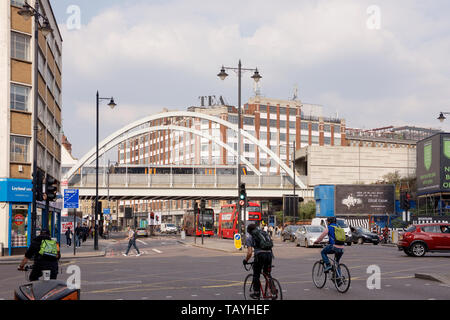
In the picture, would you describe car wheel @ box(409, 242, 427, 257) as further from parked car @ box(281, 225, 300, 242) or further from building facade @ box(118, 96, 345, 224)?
building facade @ box(118, 96, 345, 224)

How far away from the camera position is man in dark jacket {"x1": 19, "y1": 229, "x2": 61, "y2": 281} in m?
11.4

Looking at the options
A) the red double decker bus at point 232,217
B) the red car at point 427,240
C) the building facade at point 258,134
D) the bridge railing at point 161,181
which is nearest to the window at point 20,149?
the red car at point 427,240

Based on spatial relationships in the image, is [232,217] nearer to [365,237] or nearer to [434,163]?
[365,237]

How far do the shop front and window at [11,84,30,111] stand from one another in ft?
14.4

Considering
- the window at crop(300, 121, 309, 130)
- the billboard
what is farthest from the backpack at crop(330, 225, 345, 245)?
the window at crop(300, 121, 309, 130)

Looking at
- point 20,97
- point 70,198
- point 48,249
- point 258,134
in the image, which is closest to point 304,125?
point 258,134

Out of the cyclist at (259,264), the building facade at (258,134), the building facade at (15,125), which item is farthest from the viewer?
the building facade at (258,134)

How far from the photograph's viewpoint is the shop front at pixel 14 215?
3275 centimetres

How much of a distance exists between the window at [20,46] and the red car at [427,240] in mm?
23928

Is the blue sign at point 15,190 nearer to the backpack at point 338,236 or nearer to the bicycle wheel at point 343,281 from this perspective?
the backpack at point 338,236

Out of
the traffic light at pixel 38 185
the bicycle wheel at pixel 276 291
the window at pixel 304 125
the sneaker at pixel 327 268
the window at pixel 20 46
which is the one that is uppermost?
the window at pixel 304 125

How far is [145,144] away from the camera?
523ft
